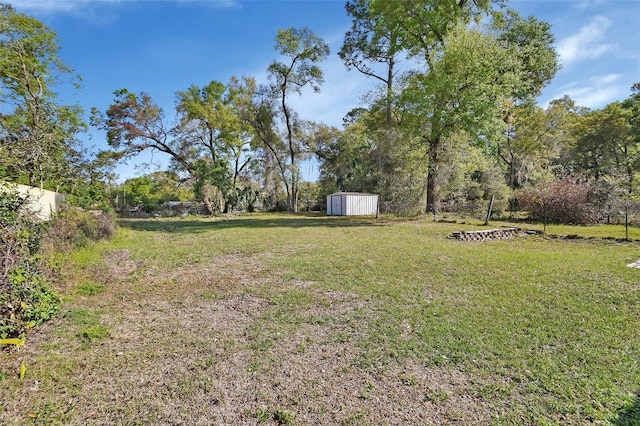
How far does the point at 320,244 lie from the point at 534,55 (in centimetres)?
1845

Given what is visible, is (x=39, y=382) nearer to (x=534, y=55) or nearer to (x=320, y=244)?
(x=320, y=244)

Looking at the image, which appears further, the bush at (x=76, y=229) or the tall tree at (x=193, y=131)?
the tall tree at (x=193, y=131)

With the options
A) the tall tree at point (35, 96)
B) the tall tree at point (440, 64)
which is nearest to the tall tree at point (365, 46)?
the tall tree at point (440, 64)

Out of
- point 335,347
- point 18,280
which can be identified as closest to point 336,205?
point 335,347

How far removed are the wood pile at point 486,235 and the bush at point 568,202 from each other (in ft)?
12.9

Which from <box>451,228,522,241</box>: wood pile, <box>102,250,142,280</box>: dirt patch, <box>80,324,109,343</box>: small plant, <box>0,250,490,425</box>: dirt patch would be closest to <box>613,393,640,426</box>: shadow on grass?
<box>0,250,490,425</box>: dirt patch

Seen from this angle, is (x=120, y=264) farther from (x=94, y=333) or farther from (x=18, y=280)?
(x=94, y=333)

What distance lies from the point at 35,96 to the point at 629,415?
42.2ft

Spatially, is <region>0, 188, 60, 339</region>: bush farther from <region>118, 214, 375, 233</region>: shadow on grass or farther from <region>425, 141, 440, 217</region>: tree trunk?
<region>425, 141, 440, 217</region>: tree trunk

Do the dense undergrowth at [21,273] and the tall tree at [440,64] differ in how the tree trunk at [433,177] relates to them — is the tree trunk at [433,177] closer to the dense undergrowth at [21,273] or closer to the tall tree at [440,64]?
the tall tree at [440,64]

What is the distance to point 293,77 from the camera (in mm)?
24688

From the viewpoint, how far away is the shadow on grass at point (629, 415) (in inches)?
82.0

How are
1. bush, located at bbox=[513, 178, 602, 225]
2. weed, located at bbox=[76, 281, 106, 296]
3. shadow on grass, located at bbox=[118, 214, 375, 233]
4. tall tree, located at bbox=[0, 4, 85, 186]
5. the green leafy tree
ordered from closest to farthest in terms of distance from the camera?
weed, located at bbox=[76, 281, 106, 296]
tall tree, located at bbox=[0, 4, 85, 186]
the green leafy tree
shadow on grass, located at bbox=[118, 214, 375, 233]
bush, located at bbox=[513, 178, 602, 225]

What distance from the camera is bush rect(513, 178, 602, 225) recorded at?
42.1 feet
